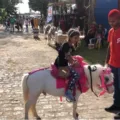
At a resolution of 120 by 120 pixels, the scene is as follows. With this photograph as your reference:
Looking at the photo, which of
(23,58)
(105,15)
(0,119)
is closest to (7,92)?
(0,119)

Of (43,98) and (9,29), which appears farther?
(9,29)

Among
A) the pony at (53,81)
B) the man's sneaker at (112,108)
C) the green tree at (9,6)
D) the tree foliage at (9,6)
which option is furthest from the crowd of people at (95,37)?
the tree foliage at (9,6)

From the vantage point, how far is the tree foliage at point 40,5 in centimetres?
5907

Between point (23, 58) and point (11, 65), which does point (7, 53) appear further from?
point (11, 65)

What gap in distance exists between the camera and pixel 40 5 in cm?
6556

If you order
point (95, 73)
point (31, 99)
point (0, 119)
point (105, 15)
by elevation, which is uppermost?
point (105, 15)

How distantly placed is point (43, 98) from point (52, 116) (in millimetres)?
1321

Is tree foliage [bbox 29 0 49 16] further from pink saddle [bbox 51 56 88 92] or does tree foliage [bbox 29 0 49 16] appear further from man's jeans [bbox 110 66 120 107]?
pink saddle [bbox 51 56 88 92]

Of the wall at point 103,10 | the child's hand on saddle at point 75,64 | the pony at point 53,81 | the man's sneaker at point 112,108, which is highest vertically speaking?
the wall at point 103,10

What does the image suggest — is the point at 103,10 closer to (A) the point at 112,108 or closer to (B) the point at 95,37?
(B) the point at 95,37

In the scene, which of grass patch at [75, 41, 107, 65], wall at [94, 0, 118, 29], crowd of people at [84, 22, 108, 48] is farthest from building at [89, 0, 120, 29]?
grass patch at [75, 41, 107, 65]

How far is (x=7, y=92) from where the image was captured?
7.76m

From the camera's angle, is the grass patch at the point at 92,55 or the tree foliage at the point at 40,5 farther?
the tree foliage at the point at 40,5

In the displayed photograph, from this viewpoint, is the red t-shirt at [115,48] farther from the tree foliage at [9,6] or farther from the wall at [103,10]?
the tree foliage at [9,6]
